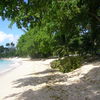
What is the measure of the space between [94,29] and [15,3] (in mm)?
15265

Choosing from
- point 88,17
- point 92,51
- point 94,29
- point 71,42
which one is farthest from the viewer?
point 71,42

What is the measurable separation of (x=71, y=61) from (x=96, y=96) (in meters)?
10.6

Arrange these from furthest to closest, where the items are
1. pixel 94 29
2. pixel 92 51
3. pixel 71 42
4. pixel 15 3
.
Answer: pixel 71 42
pixel 92 51
pixel 94 29
pixel 15 3

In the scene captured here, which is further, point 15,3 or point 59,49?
point 59,49

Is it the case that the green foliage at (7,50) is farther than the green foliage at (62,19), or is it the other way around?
the green foliage at (7,50)

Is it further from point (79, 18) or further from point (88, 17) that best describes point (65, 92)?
point (88, 17)

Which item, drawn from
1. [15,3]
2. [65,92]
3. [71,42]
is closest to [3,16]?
[15,3]

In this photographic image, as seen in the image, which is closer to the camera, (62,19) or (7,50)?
(62,19)

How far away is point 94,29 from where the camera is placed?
2145 centimetres

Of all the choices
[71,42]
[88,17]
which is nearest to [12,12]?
[88,17]

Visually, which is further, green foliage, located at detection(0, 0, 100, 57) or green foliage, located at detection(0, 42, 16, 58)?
green foliage, located at detection(0, 42, 16, 58)

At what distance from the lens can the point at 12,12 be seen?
818 centimetres

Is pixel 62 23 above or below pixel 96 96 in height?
above

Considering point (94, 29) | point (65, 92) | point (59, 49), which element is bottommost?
point (65, 92)
